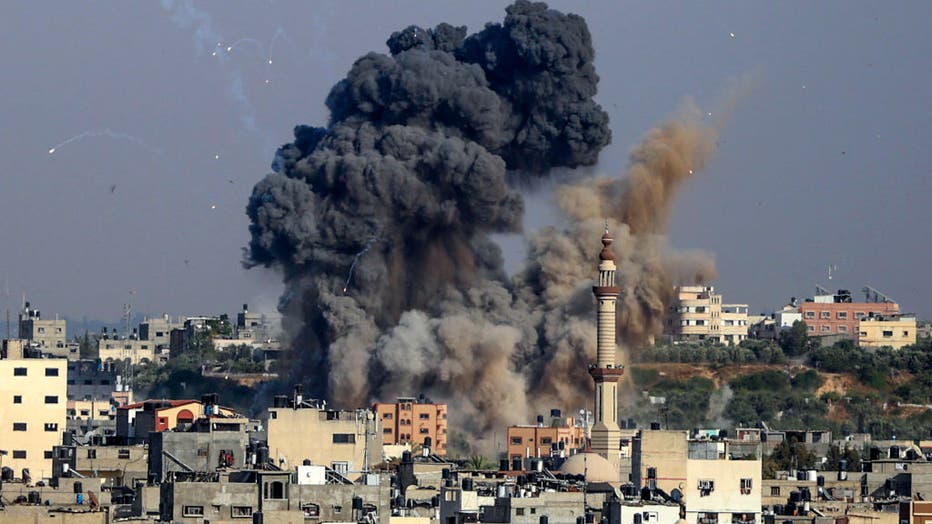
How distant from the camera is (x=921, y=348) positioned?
15788 centimetres

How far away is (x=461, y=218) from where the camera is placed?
13275 cm

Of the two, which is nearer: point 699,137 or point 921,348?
point 699,137

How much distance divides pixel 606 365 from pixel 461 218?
73.1 ft

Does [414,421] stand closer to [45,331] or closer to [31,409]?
[31,409]

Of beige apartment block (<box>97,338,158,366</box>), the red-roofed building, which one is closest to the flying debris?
the red-roofed building

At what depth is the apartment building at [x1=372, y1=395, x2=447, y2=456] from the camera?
11644cm

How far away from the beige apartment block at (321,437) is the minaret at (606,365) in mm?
18831

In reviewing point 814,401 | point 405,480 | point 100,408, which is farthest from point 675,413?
point 405,480

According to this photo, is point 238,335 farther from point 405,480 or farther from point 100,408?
point 405,480

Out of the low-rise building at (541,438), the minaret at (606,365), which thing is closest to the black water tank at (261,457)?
the minaret at (606,365)

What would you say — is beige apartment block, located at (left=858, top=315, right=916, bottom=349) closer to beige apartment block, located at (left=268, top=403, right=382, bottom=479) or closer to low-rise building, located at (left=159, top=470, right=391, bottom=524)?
beige apartment block, located at (left=268, top=403, right=382, bottom=479)

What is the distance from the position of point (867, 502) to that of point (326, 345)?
202ft

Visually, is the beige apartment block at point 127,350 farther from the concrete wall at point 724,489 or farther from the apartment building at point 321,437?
the concrete wall at point 724,489

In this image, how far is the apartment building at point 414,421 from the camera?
116438mm
